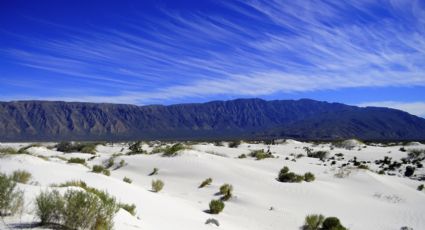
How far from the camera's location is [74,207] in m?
7.00

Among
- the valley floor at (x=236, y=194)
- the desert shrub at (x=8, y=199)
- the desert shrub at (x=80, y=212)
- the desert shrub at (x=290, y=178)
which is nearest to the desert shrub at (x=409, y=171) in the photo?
the valley floor at (x=236, y=194)

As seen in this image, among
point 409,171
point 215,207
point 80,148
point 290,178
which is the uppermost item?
point 409,171

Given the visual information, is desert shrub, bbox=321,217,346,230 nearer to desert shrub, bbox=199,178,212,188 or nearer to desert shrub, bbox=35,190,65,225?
desert shrub, bbox=199,178,212,188

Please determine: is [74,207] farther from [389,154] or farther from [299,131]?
[299,131]

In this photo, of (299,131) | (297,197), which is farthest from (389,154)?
(299,131)

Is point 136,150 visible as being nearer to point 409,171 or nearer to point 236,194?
point 236,194

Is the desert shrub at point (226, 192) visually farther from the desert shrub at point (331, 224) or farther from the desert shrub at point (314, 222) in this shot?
the desert shrub at point (331, 224)

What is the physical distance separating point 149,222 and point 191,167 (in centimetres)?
1437

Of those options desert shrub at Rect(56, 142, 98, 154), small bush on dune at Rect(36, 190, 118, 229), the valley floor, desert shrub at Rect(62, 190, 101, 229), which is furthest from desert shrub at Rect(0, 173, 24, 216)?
desert shrub at Rect(56, 142, 98, 154)

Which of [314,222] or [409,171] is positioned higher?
[409,171]

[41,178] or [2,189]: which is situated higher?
[2,189]

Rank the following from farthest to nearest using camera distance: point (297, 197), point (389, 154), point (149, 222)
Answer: point (389, 154)
point (297, 197)
point (149, 222)

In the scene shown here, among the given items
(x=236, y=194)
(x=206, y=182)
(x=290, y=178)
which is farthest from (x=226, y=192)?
(x=290, y=178)

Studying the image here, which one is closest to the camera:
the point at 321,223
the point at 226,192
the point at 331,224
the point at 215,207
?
the point at 331,224
